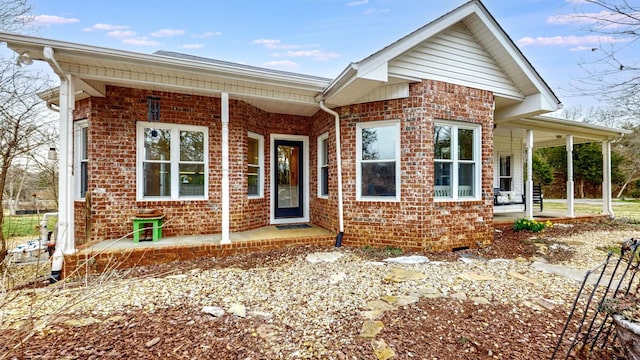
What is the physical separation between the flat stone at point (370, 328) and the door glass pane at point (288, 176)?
16.1ft

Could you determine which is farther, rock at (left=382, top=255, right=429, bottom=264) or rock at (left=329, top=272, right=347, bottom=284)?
rock at (left=382, top=255, right=429, bottom=264)

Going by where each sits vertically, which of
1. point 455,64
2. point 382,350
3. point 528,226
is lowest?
point 382,350

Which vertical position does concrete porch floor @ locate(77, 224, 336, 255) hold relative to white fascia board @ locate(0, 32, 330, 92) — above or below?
below

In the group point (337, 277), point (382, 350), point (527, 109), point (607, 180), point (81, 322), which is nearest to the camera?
point (382, 350)

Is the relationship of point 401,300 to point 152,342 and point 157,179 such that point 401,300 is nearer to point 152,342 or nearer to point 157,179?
point 152,342

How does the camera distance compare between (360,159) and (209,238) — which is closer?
(209,238)

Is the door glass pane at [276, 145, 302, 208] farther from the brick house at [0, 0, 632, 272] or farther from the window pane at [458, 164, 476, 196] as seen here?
the window pane at [458, 164, 476, 196]

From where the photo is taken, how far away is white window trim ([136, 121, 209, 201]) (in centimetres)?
565

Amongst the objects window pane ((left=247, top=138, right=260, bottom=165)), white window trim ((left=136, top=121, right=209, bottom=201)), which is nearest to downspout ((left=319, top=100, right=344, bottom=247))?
window pane ((left=247, top=138, right=260, bottom=165))

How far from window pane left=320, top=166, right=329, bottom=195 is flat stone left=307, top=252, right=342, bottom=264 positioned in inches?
76.3

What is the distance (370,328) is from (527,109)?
6.49m

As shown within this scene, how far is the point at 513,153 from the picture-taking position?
10.4 metres

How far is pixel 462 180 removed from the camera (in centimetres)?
582

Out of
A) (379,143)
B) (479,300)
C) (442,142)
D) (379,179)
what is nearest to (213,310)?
(479,300)
